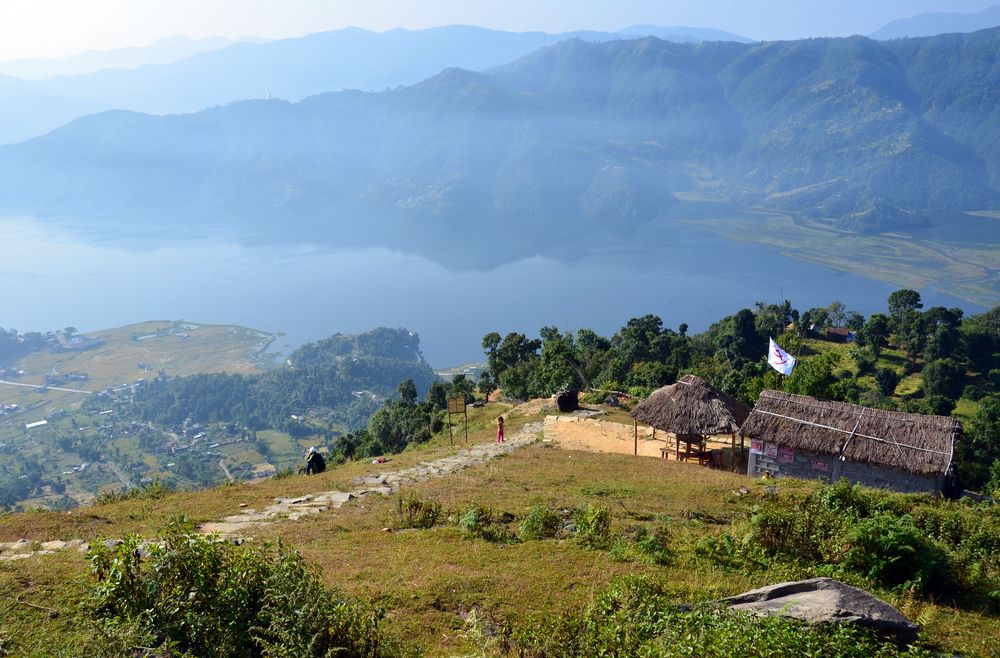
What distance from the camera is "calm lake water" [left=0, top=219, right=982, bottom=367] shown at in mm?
129000

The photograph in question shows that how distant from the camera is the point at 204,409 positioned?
8444cm

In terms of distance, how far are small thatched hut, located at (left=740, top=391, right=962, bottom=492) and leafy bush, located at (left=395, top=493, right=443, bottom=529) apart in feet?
33.8

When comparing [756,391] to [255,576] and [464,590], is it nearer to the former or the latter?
[464,590]

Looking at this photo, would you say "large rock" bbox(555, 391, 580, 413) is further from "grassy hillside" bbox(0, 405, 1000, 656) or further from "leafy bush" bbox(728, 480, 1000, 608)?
"leafy bush" bbox(728, 480, 1000, 608)

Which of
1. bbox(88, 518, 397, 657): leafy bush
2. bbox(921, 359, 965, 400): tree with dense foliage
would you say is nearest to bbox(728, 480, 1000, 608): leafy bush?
bbox(88, 518, 397, 657): leafy bush

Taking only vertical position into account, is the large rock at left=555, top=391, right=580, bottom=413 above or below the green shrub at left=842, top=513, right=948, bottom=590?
below

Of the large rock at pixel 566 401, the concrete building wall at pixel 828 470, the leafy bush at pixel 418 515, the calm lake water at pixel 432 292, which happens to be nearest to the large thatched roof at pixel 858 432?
the concrete building wall at pixel 828 470

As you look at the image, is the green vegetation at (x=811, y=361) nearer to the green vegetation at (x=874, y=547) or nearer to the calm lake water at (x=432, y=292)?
the green vegetation at (x=874, y=547)

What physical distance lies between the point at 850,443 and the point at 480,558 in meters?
12.0

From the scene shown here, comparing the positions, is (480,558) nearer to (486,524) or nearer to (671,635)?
(486,524)

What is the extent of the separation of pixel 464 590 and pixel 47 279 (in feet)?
699

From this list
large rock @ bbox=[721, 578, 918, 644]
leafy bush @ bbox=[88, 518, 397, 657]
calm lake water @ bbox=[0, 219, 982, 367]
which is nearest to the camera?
leafy bush @ bbox=[88, 518, 397, 657]

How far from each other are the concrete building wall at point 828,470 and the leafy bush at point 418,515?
33.9ft

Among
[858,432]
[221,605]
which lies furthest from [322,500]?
[858,432]
